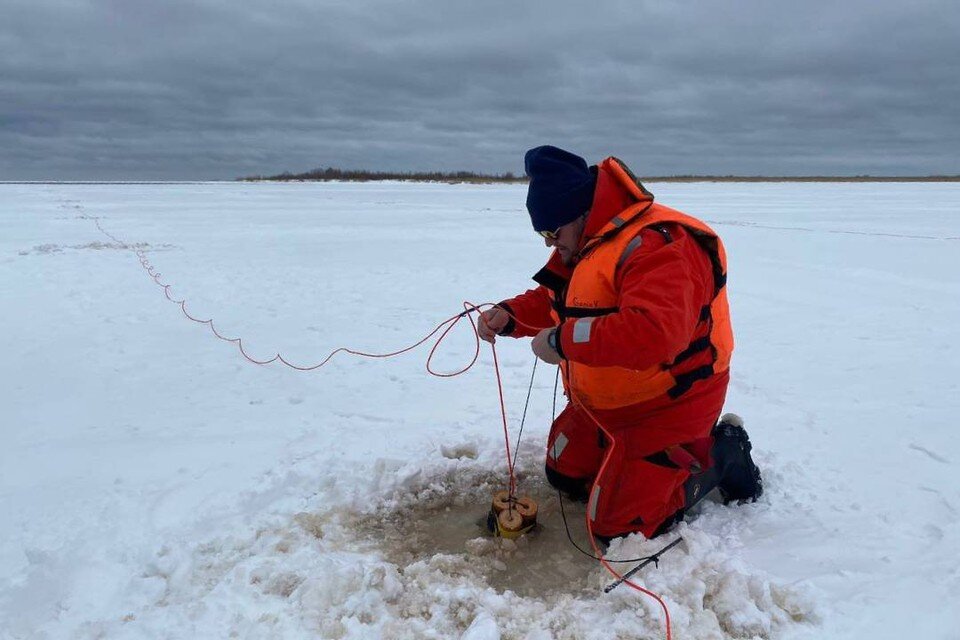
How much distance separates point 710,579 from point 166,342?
4779 millimetres

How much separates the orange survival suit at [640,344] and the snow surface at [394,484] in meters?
0.23

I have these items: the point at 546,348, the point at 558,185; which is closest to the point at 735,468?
the point at 546,348

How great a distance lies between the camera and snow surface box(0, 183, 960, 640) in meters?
2.35

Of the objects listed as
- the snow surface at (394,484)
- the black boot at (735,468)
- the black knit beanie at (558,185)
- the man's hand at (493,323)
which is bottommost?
the snow surface at (394,484)

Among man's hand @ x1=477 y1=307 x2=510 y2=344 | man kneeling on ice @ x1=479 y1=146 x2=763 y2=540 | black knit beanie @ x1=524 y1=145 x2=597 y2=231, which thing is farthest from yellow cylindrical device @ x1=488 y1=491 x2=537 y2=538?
black knit beanie @ x1=524 y1=145 x2=597 y2=231

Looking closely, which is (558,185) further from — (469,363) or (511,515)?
(469,363)

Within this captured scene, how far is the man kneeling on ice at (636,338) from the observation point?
7.64ft

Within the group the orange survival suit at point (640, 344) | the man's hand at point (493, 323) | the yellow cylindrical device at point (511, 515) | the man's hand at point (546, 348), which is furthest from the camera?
the man's hand at point (493, 323)

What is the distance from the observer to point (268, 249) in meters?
11.6

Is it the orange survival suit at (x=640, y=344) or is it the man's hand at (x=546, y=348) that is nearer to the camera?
the orange survival suit at (x=640, y=344)

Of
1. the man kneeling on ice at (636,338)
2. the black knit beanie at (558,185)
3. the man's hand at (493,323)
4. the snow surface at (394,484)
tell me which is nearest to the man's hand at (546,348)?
the man kneeling on ice at (636,338)

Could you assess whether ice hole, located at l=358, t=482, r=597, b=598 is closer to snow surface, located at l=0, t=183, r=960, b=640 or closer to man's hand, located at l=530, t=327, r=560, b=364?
snow surface, located at l=0, t=183, r=960, b=640

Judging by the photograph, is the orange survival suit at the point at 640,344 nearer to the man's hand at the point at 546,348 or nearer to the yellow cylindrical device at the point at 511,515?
the man's hand at the point at 546,348

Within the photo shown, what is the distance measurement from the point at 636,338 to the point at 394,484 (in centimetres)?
155
